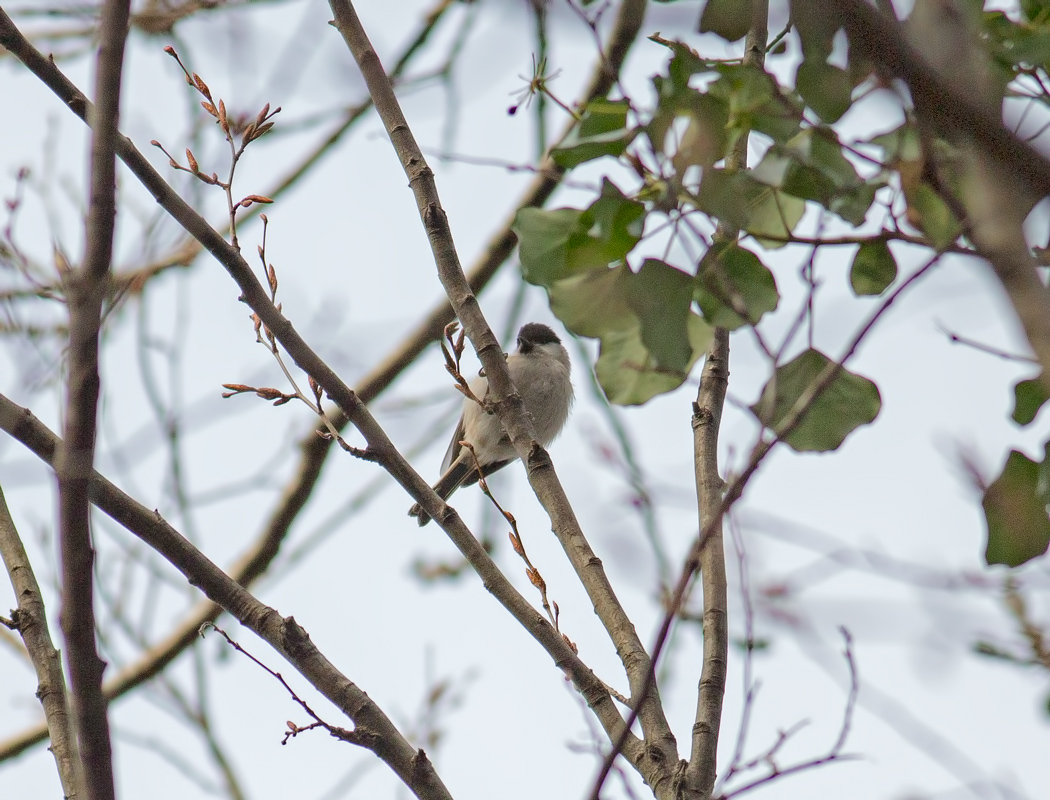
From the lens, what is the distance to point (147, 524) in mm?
1796

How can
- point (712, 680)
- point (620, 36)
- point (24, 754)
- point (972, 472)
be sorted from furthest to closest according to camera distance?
point (24, 754), point (620, 36), point (712, 680), point (972, 472)

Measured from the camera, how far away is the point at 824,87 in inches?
61.6

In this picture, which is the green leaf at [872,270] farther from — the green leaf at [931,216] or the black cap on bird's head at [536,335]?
the black cap on bird's head at [536,335]

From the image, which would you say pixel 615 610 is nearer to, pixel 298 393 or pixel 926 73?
pixel 298 393

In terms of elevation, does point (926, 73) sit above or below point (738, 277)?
below

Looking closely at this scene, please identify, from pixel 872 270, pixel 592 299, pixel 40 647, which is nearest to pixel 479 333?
pixel 592 299

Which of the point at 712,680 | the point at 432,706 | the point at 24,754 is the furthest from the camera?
the point at 432,706

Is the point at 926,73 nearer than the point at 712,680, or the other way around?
the point at 926,73

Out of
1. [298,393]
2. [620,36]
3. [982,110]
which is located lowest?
[982,110]

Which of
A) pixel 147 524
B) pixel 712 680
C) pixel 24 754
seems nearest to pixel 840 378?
pixel 712 680

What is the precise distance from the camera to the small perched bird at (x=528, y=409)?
569 cm

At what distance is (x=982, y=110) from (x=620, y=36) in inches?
119

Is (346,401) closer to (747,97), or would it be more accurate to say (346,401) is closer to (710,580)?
(710,580)

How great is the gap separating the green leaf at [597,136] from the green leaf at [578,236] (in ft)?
0.31
